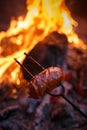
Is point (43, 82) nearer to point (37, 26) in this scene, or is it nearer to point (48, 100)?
point (48, 100)

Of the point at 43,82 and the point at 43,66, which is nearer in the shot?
the point at 43,82

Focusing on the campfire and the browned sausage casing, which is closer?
the browned sausage casing

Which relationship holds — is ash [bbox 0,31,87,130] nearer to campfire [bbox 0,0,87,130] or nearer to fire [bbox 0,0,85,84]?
campfire [bbox 0,0,87,130]

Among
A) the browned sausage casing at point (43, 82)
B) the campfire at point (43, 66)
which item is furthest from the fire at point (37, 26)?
the browned sausage casing at point (43, 82)

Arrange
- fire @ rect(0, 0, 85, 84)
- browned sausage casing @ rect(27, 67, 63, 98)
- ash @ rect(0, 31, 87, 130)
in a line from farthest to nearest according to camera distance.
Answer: fire @ rect(0, 0, 85, 84)
ash @ rect(0, 31, 87, 130)
browned sausage casing @ rect(27, 67, 63, 98)

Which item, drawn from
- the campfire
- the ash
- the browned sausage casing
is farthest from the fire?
the browned sausage casing

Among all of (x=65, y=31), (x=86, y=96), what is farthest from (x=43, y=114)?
(x=65, y=31)

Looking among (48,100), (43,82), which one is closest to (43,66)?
(48,100)

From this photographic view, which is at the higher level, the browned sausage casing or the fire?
the fire

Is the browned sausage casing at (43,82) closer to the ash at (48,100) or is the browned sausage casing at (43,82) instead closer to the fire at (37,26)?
the ash at (48,100)
